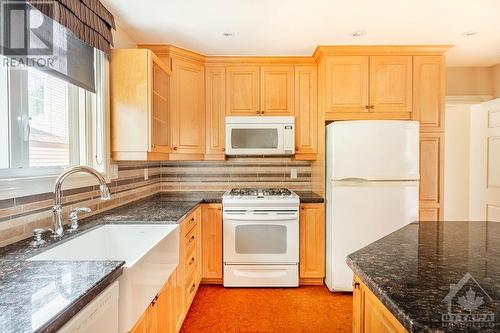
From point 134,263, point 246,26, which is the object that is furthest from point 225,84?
point 134,263

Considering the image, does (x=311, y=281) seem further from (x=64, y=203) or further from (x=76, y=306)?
(x=76, y=306)

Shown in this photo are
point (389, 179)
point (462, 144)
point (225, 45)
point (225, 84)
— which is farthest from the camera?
point (462, 144)

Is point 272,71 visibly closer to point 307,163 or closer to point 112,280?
point 307,163

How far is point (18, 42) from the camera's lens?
4.42 ft

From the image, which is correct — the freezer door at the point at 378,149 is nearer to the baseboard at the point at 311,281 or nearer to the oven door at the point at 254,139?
the oven door at the point at 254,139

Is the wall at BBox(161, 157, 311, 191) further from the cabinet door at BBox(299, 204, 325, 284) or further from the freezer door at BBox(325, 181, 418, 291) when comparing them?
the freezer door at BBox(325, 181, 418, 291)

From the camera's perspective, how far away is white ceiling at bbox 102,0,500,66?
201 centimetres

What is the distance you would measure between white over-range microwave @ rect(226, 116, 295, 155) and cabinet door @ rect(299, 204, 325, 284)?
65 cm

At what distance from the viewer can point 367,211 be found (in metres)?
2.54

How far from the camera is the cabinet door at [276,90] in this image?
3.00 meters

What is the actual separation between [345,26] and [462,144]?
256 cm

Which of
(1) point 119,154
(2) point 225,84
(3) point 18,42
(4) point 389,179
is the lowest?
(4) point 389,179

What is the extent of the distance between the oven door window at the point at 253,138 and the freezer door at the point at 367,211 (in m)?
0.75

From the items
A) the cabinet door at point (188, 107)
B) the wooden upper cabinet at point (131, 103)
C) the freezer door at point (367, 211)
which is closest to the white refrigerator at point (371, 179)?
the freezer door at point (367, 211)
